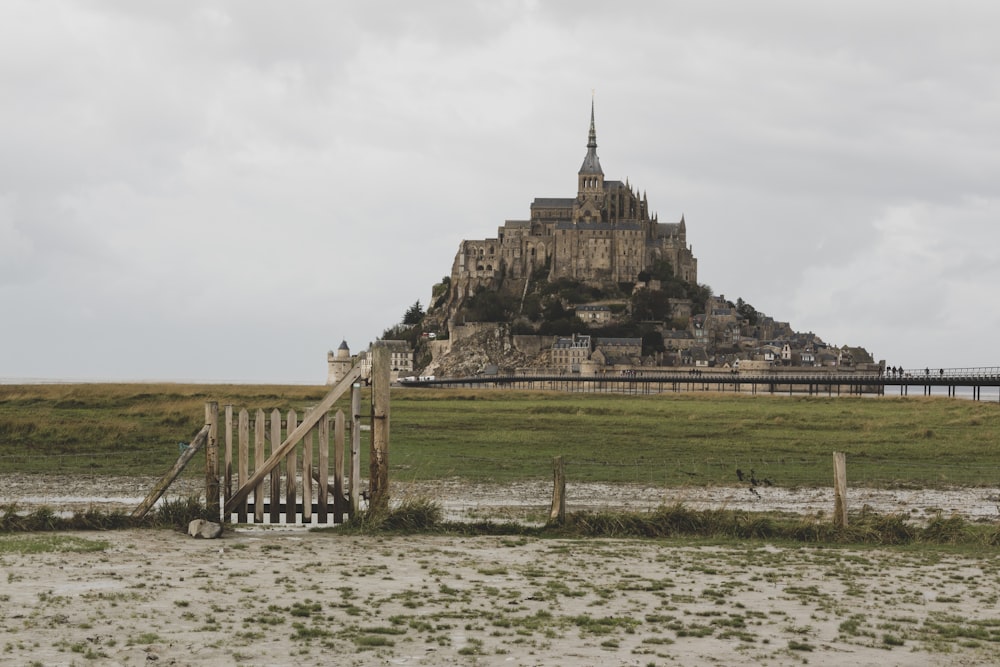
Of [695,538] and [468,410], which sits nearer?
[695,538]

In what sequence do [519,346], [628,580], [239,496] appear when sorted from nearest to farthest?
[628,580], [239,496], [519,346]

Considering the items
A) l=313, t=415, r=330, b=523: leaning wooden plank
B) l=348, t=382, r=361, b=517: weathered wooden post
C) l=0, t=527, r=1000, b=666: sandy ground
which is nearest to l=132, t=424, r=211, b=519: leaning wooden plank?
l=0, t=527, r=1000, b=666: sandy ground

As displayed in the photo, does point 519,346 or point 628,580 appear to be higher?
point 519,346

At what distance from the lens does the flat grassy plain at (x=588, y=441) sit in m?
29.0

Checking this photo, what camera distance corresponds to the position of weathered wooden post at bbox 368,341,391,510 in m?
18.1

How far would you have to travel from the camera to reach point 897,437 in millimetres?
42562

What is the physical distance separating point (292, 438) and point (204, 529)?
1.81 m

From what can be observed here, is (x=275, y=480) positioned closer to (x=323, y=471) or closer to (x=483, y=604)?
(x=323, y=471)

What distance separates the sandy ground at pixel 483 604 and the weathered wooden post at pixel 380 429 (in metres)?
1.14

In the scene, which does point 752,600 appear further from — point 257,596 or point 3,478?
point 3,478

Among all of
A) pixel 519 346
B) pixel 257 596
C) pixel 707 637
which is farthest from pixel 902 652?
pixel 519 346

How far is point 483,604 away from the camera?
41.5 feet

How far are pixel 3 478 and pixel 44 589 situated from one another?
47.8 ft

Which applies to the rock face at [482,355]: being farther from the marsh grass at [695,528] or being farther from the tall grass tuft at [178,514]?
the tall grass tuft at [178,514]
